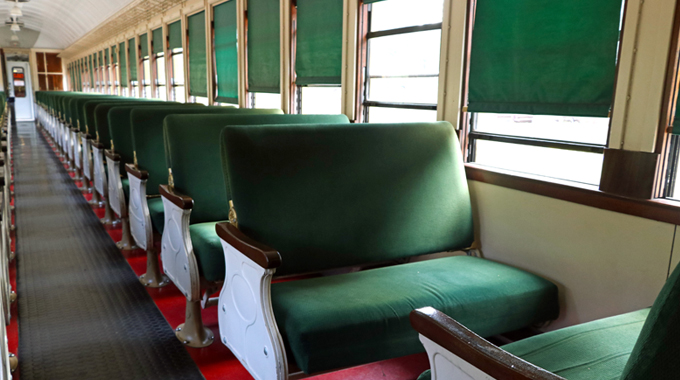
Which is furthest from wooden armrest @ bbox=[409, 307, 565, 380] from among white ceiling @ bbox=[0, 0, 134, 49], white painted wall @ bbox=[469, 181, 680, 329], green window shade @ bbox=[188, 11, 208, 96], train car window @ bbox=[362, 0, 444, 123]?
white ceiling @ bbox=[0, 0, 134, 49]

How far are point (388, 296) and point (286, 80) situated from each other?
3.58 meters

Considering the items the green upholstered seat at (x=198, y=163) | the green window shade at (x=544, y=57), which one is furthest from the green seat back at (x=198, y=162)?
the green window shade at (x=544, y=57)

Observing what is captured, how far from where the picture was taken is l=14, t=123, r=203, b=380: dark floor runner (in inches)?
97.3

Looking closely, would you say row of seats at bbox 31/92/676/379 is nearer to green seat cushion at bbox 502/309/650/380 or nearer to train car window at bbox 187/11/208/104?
green seat cushion at bbox 502/309/650/380

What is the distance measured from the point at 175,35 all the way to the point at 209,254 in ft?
22.0

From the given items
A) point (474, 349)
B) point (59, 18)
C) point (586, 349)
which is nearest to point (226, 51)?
point (586, 349)

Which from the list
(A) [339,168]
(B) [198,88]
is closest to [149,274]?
(A) [339,168]

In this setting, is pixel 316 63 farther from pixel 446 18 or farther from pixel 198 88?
pixel 198 88

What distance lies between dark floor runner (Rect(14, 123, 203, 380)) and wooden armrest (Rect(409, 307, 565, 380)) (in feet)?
4.84

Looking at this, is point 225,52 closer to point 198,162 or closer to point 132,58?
point 198,162

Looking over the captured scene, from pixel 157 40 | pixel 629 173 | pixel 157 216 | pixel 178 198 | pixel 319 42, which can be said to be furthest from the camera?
pixel 157 40

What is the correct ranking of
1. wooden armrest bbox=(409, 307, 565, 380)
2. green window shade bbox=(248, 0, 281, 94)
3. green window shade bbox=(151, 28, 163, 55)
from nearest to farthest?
1. wooden armrest bbox=(409, 307, 565, 380)
2. green window shade bbox=(248, 0, 281, 94)
3. green window shade bbox=(151, 28, 163, 55)

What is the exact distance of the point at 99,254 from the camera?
4.20 meters

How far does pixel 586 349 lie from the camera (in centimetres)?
158
